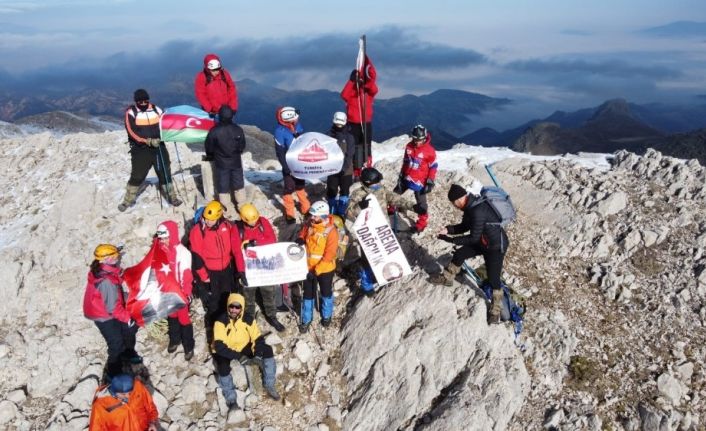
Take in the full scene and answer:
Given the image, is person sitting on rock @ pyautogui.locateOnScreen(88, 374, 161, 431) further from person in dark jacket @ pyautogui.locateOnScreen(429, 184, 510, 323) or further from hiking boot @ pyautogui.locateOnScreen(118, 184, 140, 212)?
hiking boot @ pyautogui.locateOnScreen(118, 184, 140, 212)

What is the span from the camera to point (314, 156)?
36.5 ft

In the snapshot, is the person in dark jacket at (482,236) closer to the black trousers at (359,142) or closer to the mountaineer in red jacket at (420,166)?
the mountaineer in red jacket at (420,166)

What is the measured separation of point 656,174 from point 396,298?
10524mm

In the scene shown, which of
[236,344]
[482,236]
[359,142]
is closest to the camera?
[236,344]

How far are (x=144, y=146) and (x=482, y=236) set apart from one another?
31.3ft

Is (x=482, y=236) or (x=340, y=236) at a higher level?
(x=482, y=236)

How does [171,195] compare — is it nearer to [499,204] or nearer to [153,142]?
[153,142]

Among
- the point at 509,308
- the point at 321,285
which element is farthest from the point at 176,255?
the point at 509,308

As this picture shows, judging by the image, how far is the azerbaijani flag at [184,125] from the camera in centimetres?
1237

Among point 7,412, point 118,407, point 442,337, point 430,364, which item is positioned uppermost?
point 118,407

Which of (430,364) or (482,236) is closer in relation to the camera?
(482,236)

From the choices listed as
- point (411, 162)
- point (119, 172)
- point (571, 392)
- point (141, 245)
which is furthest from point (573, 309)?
point (119, 172)

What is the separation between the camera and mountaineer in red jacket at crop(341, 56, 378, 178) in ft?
43.7

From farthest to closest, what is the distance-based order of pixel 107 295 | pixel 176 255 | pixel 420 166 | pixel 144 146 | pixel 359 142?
pixel 359 142, pixel 144 146, pixel 420 166, pixel 176 255, pixel 107 295
